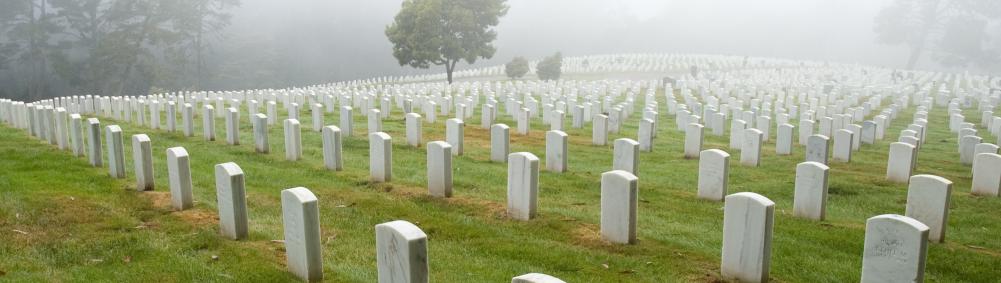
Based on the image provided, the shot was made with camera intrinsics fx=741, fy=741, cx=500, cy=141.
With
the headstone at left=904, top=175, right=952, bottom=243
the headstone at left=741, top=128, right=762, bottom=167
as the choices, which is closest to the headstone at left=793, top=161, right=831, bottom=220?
the headstone at left=904, top=175, right=952, bottom=243

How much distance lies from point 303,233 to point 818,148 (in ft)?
24.5

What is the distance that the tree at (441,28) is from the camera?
3142 cm

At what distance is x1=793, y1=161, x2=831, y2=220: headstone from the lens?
6621 mm

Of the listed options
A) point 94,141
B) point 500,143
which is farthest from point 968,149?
point 94,141

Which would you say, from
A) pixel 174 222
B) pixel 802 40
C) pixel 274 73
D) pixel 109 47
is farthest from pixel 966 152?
pixel 802 40

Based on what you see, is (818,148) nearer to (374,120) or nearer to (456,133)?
(456,133)

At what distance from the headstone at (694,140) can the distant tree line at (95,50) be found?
42139 millimetres

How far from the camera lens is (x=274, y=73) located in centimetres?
6481

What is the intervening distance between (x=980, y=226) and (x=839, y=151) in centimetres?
432

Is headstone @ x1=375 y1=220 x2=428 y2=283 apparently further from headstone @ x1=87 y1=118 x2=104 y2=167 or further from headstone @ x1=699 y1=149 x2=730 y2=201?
headstone @ x1=87 y1=118 x2=104 y2=167

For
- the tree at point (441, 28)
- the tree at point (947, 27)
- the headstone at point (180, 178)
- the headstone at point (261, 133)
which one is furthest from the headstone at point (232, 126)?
the tree at point (947, 27)

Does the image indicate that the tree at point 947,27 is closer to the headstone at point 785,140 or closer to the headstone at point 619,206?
the headstone at point 785,140

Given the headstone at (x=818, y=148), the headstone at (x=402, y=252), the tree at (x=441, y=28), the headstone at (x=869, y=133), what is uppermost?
the tree at (x=441, y=28)

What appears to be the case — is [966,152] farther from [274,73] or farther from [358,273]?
[274,73]
